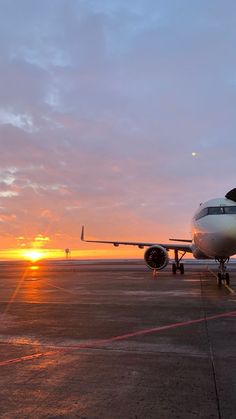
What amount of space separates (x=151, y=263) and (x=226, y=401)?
68.4 ft

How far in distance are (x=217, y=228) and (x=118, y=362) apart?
12.5m

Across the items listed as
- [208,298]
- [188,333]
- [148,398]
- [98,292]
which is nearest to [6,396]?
[148,398]

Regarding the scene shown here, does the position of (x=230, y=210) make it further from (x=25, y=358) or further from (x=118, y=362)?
(x=25, y=358)

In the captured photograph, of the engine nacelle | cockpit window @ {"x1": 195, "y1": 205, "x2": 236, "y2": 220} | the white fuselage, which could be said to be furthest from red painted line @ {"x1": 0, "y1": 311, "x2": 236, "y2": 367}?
the engine nacelle

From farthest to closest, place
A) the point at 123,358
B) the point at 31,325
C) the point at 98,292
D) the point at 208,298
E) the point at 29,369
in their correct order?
the point at 98,292
the point at 208,298
the point at 31,325
the point at 123,358
the point at 29,369

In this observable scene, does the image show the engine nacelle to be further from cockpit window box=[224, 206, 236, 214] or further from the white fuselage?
cockpit window box=[224, 206, 236, 214]

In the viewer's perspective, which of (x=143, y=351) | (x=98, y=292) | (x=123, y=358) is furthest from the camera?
(x=98, y=292)

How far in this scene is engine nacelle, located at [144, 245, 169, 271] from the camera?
980 inches

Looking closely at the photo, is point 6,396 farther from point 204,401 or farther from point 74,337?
point 74,337

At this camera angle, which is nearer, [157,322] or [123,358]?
[123,358]

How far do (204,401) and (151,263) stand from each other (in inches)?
821

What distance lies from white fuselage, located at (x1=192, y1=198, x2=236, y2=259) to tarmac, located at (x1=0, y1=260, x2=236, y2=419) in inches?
244

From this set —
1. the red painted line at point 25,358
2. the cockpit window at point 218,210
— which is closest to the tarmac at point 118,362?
the red painted line at point 25,358

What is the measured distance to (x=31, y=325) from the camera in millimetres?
8773
